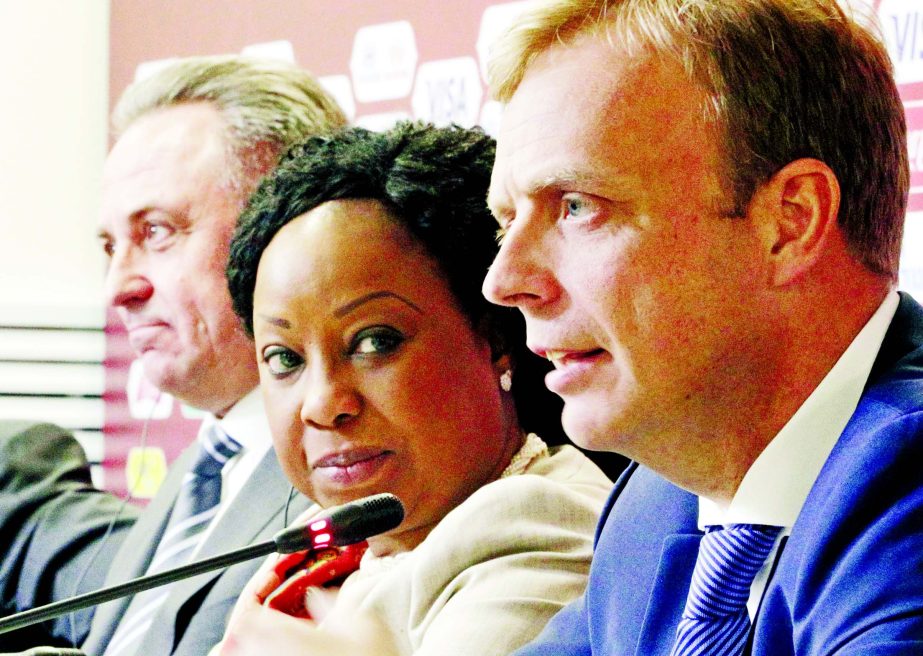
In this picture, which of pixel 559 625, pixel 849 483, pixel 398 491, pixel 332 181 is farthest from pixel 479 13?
pixel 849 483

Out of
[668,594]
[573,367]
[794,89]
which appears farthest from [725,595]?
[794,89]

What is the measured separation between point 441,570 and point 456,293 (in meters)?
0.37

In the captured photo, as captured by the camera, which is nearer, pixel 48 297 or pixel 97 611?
pixel 97 611

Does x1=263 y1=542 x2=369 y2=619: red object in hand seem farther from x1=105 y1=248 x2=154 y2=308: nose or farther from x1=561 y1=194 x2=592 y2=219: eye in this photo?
x1=105 y1=248 x2=154 y2=308: nose

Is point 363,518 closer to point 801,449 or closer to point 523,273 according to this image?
point 523,273

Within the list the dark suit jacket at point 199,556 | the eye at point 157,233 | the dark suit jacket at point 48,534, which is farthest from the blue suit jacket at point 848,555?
the dark suit jacket at point 48,534

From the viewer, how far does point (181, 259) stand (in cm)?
257

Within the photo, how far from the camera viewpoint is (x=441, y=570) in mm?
1613

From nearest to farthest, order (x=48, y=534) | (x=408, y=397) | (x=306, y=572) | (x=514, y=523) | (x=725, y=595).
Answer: (x=725, y=595) → (x=514, y=523) → (x=408, y=397) → (x=306, y=572) → (x=48, y=534)

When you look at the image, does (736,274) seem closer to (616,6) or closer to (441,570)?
(616,6)

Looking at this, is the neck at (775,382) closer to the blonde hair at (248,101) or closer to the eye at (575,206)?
the eye at (575,206)

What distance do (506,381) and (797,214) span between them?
23.8 inches

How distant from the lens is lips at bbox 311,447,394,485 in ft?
5.71

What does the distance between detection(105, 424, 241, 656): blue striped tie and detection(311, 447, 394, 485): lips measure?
78 cm
